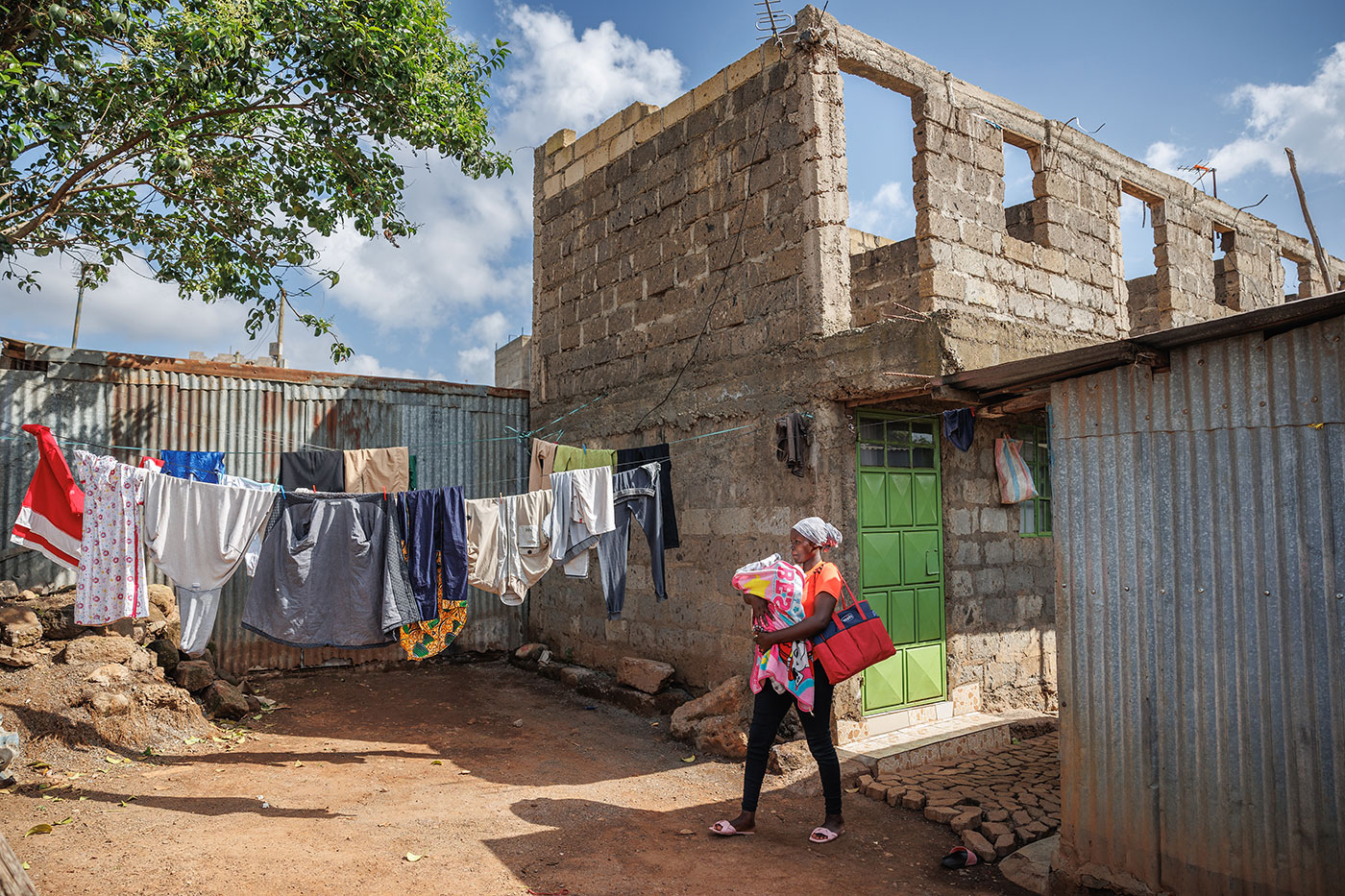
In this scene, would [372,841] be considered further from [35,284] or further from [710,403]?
[35,284]

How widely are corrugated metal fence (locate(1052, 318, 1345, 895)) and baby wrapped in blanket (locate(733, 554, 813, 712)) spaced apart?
4.38 ft

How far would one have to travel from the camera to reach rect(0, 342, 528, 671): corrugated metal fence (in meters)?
7.83

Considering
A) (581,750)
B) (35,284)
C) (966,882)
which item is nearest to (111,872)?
(581,750)

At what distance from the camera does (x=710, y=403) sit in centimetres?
748

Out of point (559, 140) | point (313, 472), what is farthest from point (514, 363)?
point (313, 472)

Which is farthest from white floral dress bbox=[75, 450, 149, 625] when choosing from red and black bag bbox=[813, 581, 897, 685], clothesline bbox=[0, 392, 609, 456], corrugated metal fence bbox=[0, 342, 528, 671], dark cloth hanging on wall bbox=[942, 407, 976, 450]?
dark cloth hanging on wall bbox=[942, 407, 976, 450]

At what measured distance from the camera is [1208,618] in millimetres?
3699

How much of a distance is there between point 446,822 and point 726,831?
1.75 meters

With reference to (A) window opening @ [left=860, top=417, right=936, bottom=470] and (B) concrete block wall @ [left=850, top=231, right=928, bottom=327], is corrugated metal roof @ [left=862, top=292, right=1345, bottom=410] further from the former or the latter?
(B) concrete block wall @ [left=850, top=231, right=928, bottom=327]

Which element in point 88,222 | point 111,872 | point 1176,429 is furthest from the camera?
point 88,222

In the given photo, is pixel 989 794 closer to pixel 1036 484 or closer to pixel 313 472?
pixel 1036 484

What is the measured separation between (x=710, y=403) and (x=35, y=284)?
762cm

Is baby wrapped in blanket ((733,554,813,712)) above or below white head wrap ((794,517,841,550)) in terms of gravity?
below

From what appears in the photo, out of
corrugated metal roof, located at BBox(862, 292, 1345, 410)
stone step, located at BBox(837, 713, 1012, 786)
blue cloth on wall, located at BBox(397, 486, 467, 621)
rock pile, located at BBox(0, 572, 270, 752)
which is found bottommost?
stone step, located at BBox(837, 713, 1012, 786)
